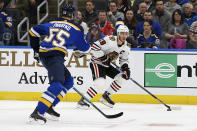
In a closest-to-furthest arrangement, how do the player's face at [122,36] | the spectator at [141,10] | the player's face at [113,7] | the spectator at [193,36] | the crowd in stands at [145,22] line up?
the player's face at [122,36], the spectator at [193,36], the crowd in stands at [145,22], the spectator at [141,10], the player's face at [113,7]

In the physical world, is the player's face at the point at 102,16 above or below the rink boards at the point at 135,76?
above

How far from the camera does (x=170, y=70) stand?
8328mm

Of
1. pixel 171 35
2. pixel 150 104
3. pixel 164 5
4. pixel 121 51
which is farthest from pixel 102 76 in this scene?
pixel 164 5

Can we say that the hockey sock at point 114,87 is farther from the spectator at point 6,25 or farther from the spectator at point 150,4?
the spectator at point 6,25

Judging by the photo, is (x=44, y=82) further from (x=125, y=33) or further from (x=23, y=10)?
(x=23, y=10)

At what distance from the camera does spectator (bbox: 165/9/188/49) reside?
8562 millimetres

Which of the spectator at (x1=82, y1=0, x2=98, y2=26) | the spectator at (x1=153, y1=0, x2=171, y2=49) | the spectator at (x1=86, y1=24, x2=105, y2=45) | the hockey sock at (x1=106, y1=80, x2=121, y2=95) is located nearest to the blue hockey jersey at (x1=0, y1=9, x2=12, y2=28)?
the spectator at (x1=82, y1=0, x2=98, y2=26)

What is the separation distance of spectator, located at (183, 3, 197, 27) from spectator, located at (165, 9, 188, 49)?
0.72 feet

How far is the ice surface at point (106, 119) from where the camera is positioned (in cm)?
551

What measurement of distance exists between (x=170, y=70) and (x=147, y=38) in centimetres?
68

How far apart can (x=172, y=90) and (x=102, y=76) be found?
1509 millimetres

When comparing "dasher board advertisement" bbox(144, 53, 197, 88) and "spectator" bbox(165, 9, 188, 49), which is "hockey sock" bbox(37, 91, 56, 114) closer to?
"dasher board advertisement" bbox(144, 53, 197, 88)

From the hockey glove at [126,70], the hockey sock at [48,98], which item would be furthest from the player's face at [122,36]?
the hockey sock at [48,98]

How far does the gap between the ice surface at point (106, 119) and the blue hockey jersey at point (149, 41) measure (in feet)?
3.41
